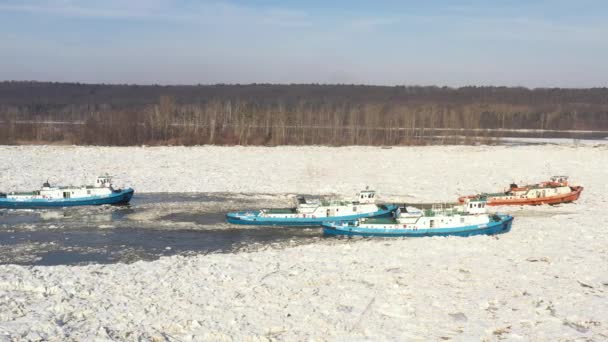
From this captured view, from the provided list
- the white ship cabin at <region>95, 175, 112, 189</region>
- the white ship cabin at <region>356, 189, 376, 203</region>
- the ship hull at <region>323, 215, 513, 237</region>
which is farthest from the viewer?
the white ship cabin at <region>95, 175, 112, 189</region>

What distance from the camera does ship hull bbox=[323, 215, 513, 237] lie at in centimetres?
3619

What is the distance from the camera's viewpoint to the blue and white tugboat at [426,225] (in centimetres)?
3625

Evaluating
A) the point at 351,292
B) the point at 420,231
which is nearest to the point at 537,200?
the point at 420,231

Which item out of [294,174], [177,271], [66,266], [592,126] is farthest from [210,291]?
[592,126]

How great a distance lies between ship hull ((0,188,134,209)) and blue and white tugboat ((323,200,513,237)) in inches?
691

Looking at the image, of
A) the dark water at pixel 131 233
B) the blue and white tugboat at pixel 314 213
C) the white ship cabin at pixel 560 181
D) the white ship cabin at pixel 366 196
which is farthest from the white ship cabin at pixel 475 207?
the white ship cabin at pixel 560 181

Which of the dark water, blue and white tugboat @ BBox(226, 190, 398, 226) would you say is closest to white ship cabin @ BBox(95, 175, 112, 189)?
the dark water

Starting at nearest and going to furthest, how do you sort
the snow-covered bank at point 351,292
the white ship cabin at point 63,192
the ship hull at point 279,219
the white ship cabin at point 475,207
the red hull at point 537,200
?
the snow-covered bank at point 351,292
the white ship cabin at point 475,207
the ship hull at point 279,219
the white ship cabin at point 63,192
the red hull at point 537,200

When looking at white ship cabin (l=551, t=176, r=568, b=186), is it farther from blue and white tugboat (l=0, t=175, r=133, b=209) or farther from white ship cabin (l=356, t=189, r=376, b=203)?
blue and white tugboat (l=0, t=175, r=133, b=209)

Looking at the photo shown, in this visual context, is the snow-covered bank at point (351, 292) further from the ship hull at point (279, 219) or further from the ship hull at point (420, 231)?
the ship hull at point (279, 219)

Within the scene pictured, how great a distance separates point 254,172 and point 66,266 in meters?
36.0

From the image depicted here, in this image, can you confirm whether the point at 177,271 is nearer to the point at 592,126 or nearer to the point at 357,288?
the point at 357,288

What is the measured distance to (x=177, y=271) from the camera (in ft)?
87.2

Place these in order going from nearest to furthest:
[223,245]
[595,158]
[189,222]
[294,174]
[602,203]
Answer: [223,245] < [189,222] < [602,203] < [294,174] < [595,158]
